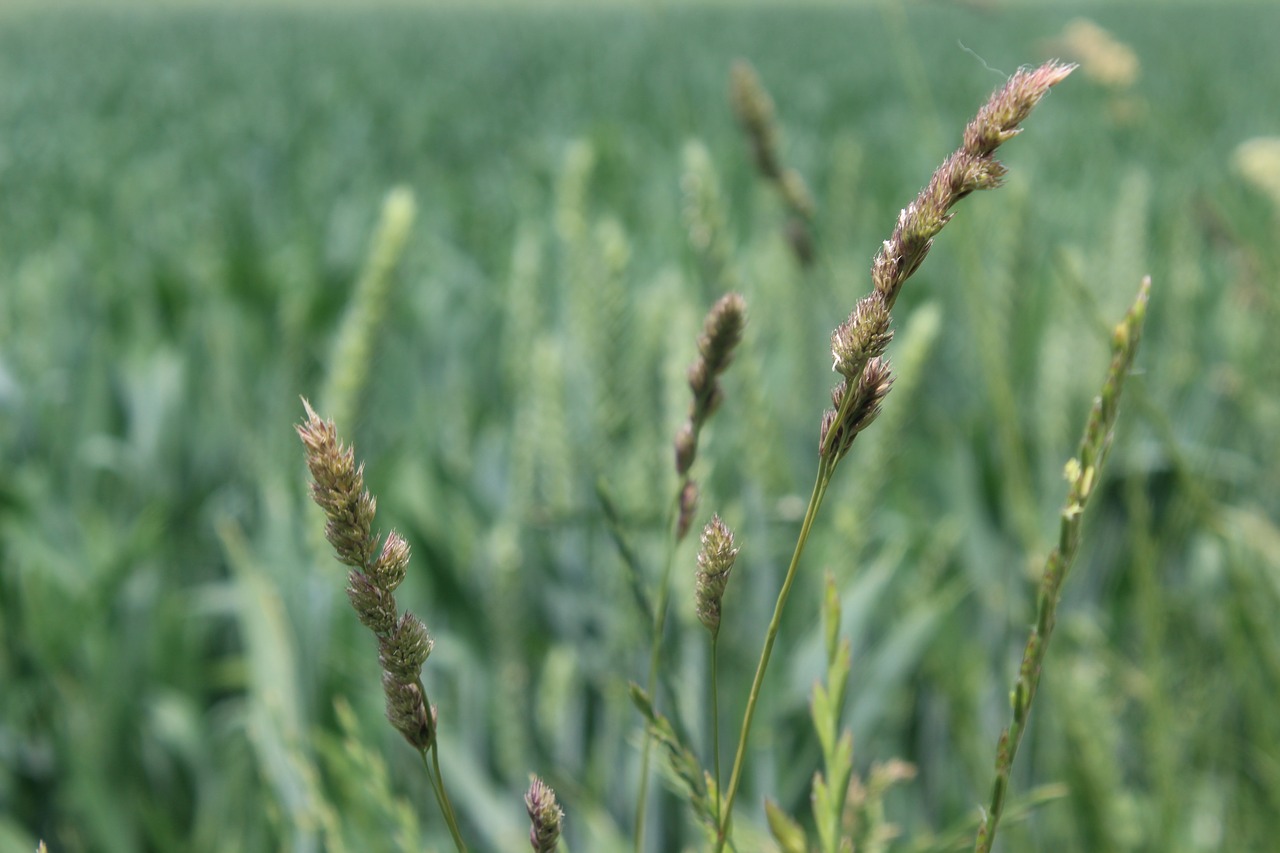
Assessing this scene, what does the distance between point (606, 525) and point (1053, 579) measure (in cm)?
20

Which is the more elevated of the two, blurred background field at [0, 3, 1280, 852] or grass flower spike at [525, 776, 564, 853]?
blurred background field at [0, 3, 1280, 852]

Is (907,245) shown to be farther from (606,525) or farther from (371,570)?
(606,525)

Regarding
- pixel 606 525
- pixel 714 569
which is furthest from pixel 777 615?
pixel 606 525

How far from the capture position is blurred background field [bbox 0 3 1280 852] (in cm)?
73

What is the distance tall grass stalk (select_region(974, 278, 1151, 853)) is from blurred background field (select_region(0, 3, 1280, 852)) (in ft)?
0.32

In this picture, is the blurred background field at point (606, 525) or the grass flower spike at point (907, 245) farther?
the blurred background field at point (606, 525)

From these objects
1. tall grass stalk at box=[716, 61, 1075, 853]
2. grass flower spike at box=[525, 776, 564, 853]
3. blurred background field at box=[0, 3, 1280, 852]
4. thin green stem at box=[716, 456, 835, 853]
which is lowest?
grass flower spike at box=[525, 776, 564, 853]

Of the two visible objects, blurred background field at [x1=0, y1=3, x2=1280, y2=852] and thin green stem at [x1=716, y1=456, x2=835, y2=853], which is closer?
thin green stem at [x1=716, y1=456, x2=835, y2=853]

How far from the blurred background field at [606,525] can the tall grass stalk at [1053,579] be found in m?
0.10

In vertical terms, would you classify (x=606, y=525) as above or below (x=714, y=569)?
above

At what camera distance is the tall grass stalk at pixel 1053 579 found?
0.19 meters

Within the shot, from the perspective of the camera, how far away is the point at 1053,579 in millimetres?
197

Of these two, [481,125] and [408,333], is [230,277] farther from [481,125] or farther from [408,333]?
[481,125]

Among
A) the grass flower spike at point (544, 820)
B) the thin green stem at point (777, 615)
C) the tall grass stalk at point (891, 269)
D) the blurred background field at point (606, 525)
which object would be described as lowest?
the grass flower spike at point (544, 820)
